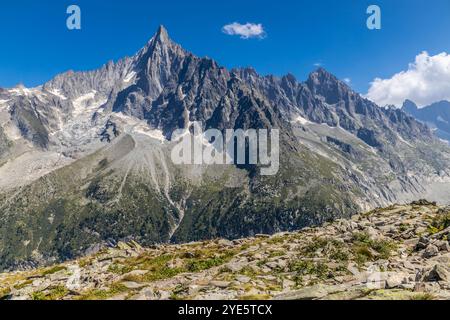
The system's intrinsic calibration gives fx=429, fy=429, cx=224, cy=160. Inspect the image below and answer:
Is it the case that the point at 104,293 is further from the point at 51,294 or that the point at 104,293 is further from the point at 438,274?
the point at 438,274

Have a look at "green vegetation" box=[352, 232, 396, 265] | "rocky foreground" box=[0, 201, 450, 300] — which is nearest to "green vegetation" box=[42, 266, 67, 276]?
"rocky foreground" box=[0, 201, 450, 300]

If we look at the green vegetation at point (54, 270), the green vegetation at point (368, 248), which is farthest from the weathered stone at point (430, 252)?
the green vegetation at point (54, 270)

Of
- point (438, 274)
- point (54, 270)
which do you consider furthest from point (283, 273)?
point (54, 270)

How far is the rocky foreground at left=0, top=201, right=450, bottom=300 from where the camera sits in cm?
2608

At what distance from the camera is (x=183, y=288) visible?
33.2 metres

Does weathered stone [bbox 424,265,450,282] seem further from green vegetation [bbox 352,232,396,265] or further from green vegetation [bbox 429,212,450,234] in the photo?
green vegetation [bbox 429,212,450,234]

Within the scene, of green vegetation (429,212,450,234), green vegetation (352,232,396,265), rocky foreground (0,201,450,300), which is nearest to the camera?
rocky foreground (0,201,450,300)

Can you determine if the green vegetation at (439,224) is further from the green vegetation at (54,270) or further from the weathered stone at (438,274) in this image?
the green vegetation at (54,270)
